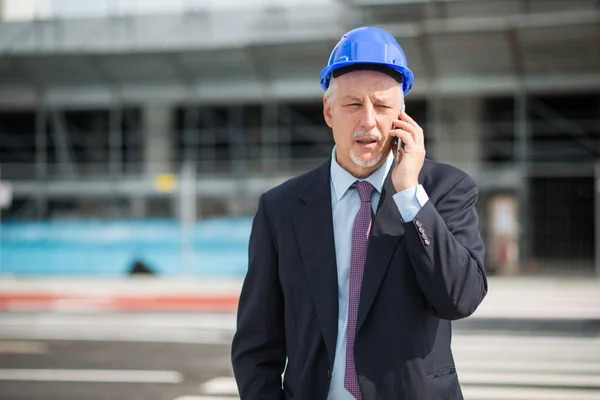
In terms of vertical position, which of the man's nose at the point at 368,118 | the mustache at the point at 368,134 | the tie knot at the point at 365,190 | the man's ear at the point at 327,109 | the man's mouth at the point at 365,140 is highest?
the man's ear at the point at 327,109

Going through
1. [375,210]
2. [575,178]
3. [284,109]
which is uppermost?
[284,109]

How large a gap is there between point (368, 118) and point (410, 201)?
Result: 27 centimetres

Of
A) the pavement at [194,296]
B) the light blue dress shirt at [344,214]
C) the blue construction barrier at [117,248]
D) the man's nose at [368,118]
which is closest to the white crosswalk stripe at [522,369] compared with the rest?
the pavement at [194,296]

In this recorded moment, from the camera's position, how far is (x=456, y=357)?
9844 mm

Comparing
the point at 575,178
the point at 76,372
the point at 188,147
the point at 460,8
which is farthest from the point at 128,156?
the point at 76,372

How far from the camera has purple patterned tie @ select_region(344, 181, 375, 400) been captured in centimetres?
219

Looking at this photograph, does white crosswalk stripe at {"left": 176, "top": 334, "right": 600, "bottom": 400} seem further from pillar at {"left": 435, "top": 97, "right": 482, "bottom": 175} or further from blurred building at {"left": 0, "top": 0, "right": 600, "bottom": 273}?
pillar at {"left": 435, "top": 97, "right": 482, "bottom": 175}

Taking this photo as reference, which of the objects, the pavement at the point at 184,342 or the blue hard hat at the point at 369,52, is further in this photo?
the pavement at the point at 184,342

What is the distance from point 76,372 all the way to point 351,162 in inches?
301

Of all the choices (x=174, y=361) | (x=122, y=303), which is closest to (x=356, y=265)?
(x=174, y=361)

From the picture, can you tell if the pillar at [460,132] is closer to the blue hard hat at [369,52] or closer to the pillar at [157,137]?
the pillar at [157,137]

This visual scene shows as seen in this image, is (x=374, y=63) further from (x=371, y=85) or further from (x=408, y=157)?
(x=408, y=157)

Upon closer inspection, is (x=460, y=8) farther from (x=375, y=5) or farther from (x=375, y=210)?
(x=375, y=210)

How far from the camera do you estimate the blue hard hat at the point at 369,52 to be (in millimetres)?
2172
